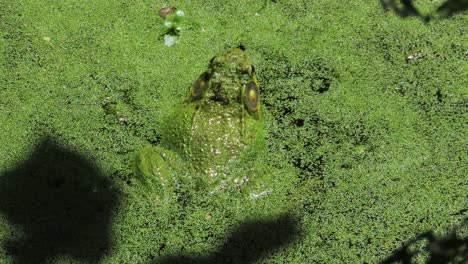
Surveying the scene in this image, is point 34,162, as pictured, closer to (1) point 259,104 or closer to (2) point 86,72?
(2) point 86,72

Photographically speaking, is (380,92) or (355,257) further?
(380,92)

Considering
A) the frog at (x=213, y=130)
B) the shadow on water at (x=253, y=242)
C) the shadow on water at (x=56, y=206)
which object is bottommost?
the shadow on water at (x=56, y=206)

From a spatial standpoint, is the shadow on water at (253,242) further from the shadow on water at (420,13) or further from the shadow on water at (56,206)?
the shadow on water at (420,13)

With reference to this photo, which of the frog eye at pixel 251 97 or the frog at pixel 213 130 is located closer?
the frog at pixel 213 130

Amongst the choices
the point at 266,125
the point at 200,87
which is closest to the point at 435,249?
the point at 266,125

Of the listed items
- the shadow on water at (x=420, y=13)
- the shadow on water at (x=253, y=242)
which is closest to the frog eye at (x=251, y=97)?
the shadow on water at (x=253, y=242)

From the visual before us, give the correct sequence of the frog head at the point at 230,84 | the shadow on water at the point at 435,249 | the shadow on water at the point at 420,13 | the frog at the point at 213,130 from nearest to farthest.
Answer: the shadow on water at the point at 435,249 → the frog at the point at 213,130 → the frog head at the point at 230,84 → the shadow on water at the point at 420,13

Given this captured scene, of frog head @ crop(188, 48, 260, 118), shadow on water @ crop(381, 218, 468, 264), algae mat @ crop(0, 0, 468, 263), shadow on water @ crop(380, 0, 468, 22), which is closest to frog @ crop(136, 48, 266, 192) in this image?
frog head @ crop(188, 48, 260, 118)

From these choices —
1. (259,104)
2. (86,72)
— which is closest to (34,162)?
(86,72)
